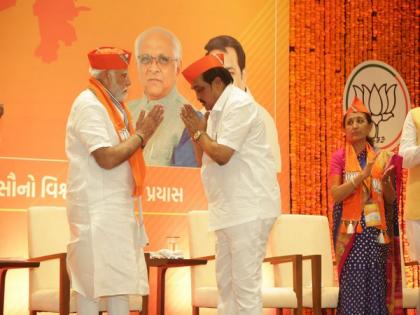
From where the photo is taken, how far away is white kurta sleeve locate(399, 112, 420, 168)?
514 centimetres

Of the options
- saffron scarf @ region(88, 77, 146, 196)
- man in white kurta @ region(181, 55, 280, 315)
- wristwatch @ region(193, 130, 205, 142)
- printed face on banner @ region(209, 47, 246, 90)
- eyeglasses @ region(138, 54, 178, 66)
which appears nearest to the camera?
saffron scarf @ region(88, 77, 146, 196)

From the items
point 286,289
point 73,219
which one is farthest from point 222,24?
point 73,219

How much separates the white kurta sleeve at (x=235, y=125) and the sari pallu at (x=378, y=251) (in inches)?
61.9

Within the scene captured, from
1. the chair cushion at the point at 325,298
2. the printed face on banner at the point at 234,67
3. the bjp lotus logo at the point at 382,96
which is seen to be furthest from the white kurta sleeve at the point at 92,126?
the bjp lotus logo at the point at 382,96

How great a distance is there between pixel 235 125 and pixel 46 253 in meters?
1.89

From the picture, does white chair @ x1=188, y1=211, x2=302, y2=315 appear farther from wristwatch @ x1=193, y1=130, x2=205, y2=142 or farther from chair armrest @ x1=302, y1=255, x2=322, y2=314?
wristwatch @ x1=193, y1=130, x2=205, y2=142

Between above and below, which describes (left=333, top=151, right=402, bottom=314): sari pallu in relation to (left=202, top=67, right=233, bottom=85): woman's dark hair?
below

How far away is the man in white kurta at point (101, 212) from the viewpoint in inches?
142

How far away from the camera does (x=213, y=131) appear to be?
13.7 feet

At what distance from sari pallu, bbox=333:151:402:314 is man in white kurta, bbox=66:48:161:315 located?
6.35 ft

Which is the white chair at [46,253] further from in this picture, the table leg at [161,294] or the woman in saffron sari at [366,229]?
the woman in saffron sari at [366,229]

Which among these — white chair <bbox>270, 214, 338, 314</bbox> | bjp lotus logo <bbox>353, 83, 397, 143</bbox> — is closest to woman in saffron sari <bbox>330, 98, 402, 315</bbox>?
white chair <bbox>270, 214, 338, 314</bbox>

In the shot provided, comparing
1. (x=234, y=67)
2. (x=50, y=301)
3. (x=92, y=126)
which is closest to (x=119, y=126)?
(x=92, y=126)

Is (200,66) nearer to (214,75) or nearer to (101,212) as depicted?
(214,75)
